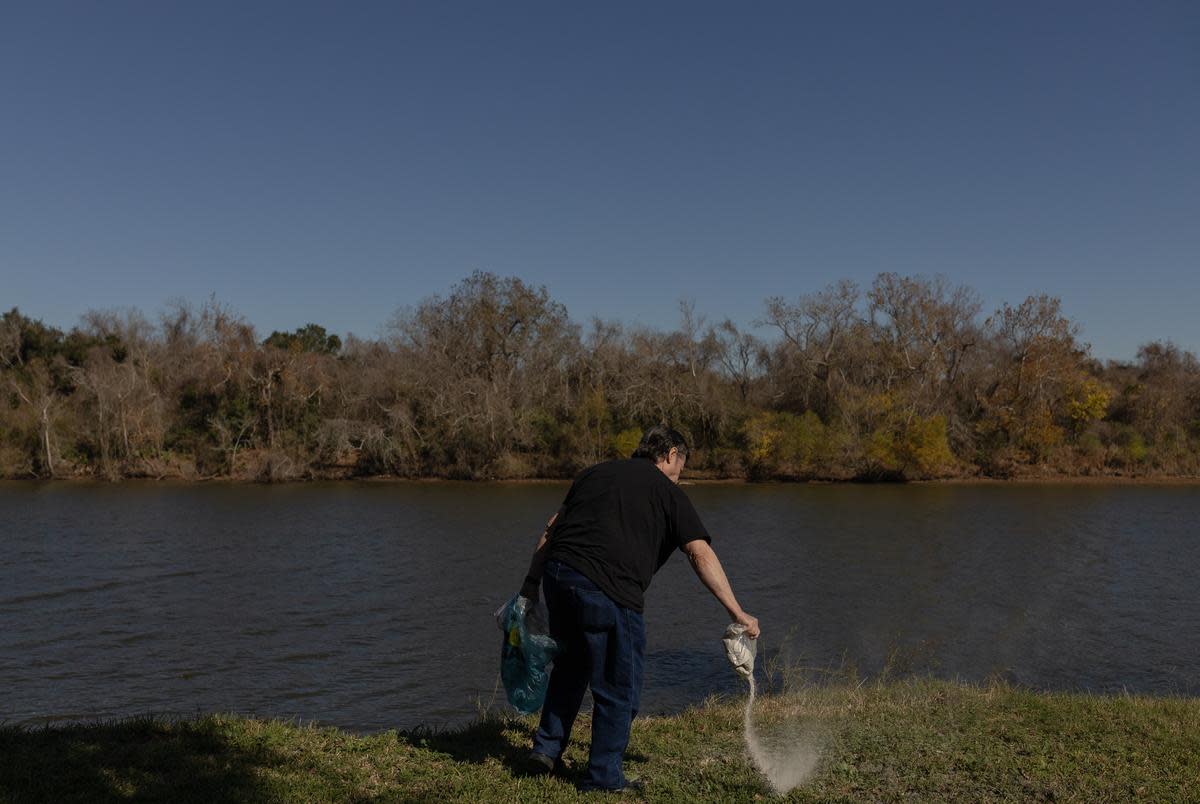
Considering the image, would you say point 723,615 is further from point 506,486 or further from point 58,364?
point 58,364

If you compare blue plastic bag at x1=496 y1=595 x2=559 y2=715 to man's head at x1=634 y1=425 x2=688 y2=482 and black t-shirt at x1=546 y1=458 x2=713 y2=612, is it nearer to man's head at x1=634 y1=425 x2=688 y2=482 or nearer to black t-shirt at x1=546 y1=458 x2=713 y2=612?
black t-shirt at x1=546 y1=458 x2=713 y2=612

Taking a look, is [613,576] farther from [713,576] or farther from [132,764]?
[132,764]

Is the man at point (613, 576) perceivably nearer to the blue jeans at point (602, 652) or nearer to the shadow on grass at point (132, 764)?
the blue jeans at point (602, 652)

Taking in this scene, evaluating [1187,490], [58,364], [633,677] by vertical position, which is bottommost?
[1187,490]

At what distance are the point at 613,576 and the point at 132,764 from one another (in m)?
3.29

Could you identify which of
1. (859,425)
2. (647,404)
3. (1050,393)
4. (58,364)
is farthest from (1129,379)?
(58,364)

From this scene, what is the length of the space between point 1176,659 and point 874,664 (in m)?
4.91

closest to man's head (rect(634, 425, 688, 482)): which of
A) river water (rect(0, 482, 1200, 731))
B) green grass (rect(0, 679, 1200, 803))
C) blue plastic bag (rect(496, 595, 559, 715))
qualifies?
blue plastic bag (rect(496, 595, 559, 715))

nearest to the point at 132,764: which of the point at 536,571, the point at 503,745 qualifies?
the point at 503,745

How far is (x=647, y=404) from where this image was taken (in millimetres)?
49844

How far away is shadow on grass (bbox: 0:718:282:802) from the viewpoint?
202 inches

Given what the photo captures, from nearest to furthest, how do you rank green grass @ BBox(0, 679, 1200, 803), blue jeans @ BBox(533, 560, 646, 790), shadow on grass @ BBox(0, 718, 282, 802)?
shadow on grass @ BBox(0, 718, 282, 802), blue jeans @ BBox(533, 560, 646, 790), green grass @ BBox(0, 679, 1200, 803)

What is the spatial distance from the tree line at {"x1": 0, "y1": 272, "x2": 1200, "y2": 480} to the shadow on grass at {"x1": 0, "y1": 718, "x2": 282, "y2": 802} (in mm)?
40507

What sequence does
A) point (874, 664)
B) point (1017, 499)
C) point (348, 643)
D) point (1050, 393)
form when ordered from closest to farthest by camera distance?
point (874, 664) < point (348, 643) < point (1017, 499) < point (1050, 393)
